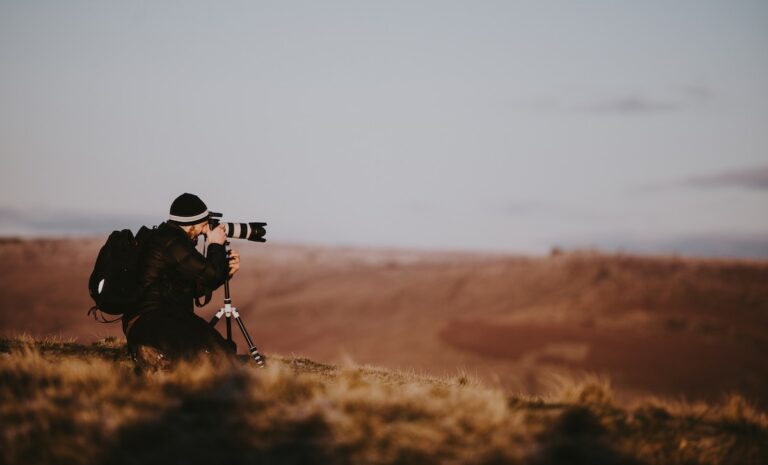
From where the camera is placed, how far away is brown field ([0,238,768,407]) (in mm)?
27062

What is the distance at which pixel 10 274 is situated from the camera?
182ft

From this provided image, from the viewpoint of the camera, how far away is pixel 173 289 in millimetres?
6098

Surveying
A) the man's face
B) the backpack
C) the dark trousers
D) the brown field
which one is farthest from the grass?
the brown field

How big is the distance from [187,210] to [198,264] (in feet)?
2.22

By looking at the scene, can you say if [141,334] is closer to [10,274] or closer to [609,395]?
[609,395]

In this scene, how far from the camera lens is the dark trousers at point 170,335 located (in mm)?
5816

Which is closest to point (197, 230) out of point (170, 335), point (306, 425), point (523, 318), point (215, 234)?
point (215, 234)

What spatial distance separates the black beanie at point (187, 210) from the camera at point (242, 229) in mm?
212

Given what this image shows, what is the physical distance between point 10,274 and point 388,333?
4007 cm

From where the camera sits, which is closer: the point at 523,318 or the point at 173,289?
the point at 173,289

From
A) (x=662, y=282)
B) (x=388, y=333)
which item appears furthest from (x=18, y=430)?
(x=662, y=282)

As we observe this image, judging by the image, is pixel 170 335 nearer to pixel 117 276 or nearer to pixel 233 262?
pixel 117 276

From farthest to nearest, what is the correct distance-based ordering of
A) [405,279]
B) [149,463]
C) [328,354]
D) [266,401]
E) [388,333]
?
[405,279] → [388,333] → [328,354] → [266,401] → [149,463]

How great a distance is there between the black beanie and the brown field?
11.9m
